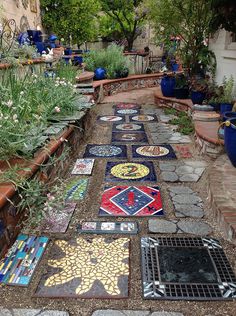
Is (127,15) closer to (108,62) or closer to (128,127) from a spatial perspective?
(108,62)

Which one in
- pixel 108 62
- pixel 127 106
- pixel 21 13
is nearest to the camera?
pixel 127 106

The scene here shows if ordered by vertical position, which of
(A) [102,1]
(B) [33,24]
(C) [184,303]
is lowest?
(C) [184,303]

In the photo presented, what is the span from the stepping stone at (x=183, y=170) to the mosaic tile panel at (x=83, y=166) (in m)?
0.92

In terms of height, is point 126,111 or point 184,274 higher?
point 126,111

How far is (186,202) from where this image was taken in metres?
3.11

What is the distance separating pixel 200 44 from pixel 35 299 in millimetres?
6522

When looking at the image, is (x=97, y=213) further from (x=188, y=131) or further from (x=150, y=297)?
(x=188, y=131)

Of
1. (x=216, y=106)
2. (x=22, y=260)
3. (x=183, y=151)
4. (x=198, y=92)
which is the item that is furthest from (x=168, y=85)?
(x=22, y=260)

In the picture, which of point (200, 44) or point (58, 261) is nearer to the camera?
point (58, 261)

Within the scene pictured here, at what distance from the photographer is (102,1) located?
606 inches

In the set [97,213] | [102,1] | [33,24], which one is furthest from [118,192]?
[102,1]

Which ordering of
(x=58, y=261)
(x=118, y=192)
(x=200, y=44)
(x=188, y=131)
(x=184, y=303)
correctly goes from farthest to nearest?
(x=200, y=44) → (x=188, y=131) → (x=118, y=192) → (x=58, y=261) → (x=184, y=303)

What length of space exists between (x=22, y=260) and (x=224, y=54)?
562 centimetres

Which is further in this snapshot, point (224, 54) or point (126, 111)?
point (126, 111)
